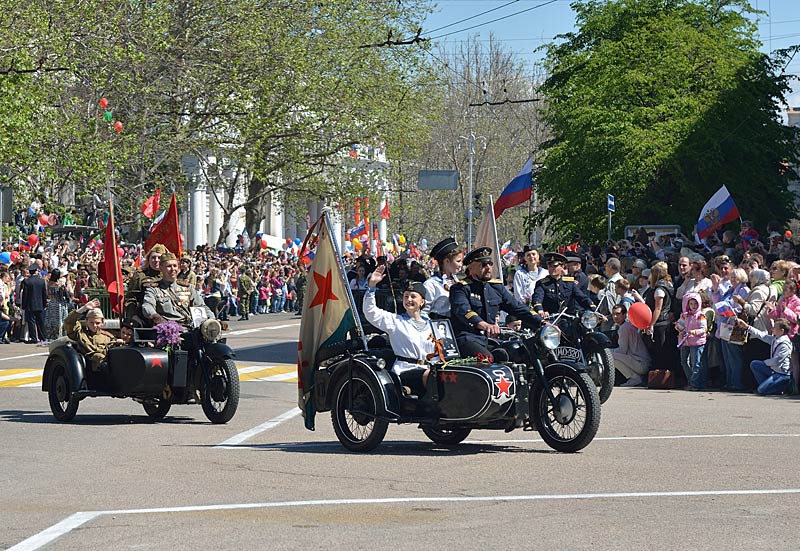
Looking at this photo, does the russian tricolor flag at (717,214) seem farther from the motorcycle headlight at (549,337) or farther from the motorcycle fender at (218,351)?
the motorcycle headlight at (549,337)

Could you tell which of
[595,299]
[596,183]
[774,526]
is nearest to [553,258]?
[595,299]

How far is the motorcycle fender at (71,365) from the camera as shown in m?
15.3

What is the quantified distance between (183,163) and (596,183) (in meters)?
15.2

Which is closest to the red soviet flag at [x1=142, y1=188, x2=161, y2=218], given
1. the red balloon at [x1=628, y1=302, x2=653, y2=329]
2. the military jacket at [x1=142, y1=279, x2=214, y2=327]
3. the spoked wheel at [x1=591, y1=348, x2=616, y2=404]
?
the red balloon at [x1=628, y1=302, x2=653, y2=329]

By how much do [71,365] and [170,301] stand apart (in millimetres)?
1164

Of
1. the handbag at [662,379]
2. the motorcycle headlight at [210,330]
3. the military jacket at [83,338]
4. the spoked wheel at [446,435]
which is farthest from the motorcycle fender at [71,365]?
the handbag at [662,379]

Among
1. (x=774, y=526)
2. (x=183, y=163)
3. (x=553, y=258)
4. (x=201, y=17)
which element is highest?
(x=201, y=17)

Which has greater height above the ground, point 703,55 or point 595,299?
point 703,55

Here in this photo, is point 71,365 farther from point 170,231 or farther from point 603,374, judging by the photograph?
point 603,374

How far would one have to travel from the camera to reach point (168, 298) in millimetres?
15367

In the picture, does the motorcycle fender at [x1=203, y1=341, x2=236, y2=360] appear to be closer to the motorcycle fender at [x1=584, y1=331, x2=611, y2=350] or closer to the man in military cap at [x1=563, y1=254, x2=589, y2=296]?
the motorcycle fender at [x1=584, y1=331, x2=611, y2=350]

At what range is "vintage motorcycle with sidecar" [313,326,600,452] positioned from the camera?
1198cm

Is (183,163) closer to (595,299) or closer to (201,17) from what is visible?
(201,17)

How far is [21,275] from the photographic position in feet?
113
